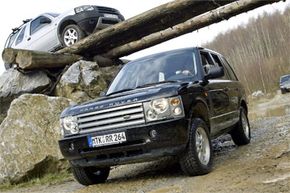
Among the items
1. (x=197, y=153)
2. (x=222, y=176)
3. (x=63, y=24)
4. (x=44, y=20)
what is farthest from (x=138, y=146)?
(x=44, y=20)

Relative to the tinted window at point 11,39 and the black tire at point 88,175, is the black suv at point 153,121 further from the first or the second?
the tinted window at point 11,39

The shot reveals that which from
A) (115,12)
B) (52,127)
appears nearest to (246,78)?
(115,12)

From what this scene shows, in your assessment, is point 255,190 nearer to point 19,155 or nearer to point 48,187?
point 48,187

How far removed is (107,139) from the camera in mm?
5383

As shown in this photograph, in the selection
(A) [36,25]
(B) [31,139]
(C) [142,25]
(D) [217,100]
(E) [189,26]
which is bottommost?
(B) [31,139]

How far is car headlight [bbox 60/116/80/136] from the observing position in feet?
19.0

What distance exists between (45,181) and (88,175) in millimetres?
1732

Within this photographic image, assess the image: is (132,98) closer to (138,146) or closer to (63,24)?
(138,146)

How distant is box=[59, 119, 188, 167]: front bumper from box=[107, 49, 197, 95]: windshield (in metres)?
1.19

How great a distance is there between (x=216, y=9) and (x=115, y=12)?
3.92m

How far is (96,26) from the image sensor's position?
12633 mm

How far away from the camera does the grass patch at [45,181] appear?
7469 mm

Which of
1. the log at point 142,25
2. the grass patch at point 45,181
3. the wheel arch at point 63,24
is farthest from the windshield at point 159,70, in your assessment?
the wheel arch at point 63,24

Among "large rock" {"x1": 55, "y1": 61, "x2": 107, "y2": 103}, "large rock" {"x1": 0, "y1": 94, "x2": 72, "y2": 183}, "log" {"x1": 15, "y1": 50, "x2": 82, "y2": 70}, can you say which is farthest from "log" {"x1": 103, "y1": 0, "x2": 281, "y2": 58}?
"large rock" {"x1": 0, "y1": 94, "x2": 72, "y2": 183}
